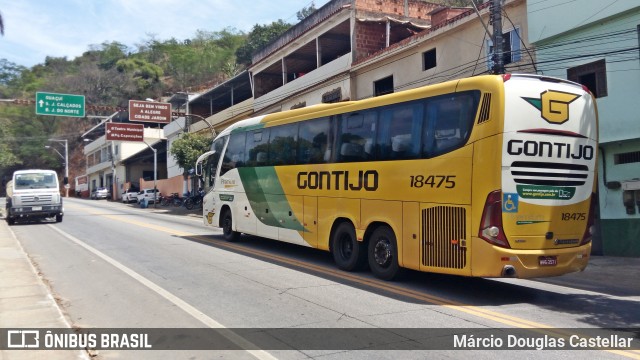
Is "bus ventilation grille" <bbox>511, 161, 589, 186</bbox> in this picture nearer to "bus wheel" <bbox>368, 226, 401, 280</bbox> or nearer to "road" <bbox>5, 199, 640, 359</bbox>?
"road" <bbox>5, 199, 640, 359</bbox>

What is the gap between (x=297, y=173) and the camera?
36.8ft

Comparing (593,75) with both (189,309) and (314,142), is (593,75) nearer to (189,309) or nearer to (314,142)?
(314,142)

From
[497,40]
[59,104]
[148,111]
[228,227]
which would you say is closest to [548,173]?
[497,40]

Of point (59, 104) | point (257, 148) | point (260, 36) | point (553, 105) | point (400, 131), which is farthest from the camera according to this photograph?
point (260, 36)

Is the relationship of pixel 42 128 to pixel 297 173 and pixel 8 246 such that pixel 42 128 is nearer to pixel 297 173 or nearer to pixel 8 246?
pixel 8 246

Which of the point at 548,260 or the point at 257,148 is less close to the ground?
the point at 257,148

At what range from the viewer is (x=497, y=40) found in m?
12.4

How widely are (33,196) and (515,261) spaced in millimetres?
21502

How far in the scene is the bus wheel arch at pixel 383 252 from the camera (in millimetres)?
8727

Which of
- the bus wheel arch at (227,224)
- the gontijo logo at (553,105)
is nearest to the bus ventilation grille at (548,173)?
the gontijo logo at (553,105)

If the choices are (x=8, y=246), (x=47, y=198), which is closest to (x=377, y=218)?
(x=8, y=246)

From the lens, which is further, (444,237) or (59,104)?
(59,104)

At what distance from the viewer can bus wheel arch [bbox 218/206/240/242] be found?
14.4 metres

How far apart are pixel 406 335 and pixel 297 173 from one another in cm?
591
